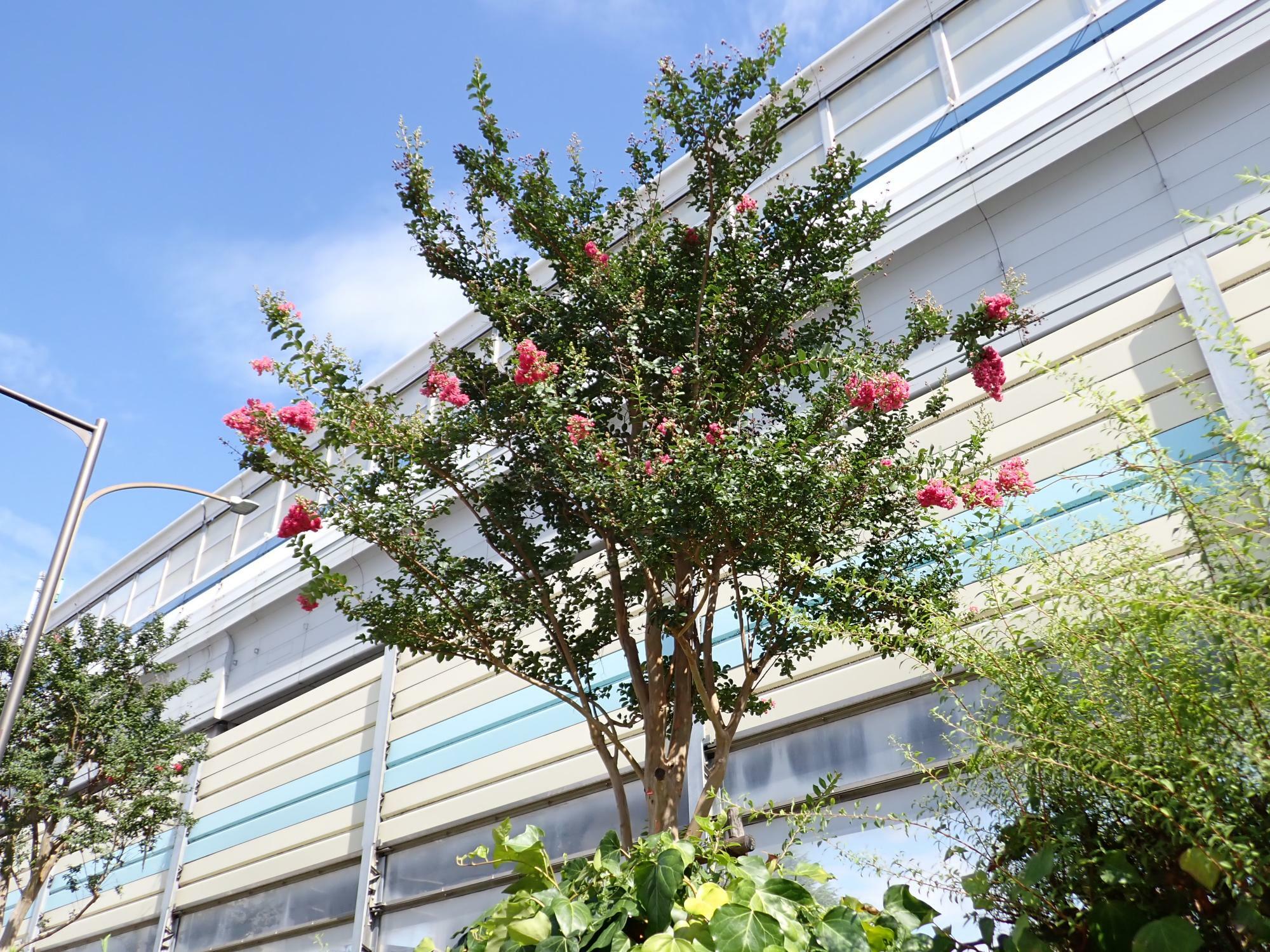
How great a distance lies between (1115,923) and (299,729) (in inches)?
536

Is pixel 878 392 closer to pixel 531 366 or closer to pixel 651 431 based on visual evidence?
pixel 651 431

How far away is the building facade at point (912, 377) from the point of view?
7074mm

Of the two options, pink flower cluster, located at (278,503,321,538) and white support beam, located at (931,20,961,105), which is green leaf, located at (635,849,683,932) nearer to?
pink flower cluster, located at (278,503,321,538)

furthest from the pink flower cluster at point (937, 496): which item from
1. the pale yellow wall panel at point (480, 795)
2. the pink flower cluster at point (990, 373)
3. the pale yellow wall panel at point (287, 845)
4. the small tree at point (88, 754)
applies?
the small tree at point (88, 754)

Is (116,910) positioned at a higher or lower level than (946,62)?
lower

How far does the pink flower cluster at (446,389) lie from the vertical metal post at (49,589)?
11.4 ft

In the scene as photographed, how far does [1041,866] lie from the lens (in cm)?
176

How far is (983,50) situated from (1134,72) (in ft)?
5.47

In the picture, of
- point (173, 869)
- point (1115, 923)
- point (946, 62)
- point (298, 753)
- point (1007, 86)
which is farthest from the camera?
point (173, 869)

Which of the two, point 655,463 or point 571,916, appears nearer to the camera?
point 571,916

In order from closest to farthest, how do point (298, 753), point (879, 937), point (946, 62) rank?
point (879, 937), point (946, 62), point (298, 753)

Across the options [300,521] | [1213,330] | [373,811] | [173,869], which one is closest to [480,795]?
[373,811]

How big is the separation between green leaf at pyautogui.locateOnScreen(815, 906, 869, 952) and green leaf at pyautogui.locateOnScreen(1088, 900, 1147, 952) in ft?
1.34

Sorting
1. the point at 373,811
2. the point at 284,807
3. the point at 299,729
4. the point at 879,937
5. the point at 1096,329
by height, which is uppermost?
the point at 1096,329
